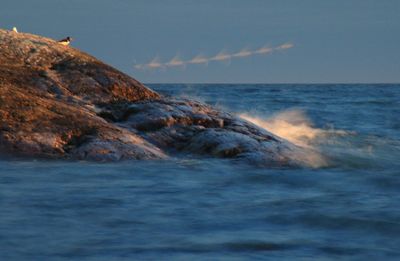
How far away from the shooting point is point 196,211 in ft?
27.8

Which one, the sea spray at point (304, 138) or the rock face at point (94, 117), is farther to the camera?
the sea spray at point (304, 138)

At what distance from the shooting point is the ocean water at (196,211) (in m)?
6.82

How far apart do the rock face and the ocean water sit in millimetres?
313

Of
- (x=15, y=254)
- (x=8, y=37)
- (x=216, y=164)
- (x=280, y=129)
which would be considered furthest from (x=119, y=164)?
(x=280, y=129)

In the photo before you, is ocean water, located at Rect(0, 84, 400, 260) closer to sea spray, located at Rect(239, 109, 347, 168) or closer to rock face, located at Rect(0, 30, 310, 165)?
sea spray, located at Rect(239, 109, 347, 168)

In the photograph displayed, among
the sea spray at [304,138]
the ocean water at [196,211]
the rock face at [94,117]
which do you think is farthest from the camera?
the sea spray at [304,138]

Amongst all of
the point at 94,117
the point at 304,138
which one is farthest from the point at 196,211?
the point at 304,138

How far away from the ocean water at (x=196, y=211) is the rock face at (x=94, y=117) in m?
0.31

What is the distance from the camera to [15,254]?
255 inches

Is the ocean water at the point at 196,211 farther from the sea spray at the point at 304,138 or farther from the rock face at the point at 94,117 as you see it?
the rock face at the point at 94,117

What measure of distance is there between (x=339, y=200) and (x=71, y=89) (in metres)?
4.43

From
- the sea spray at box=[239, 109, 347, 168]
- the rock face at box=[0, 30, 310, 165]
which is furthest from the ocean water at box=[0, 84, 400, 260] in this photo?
the rock face at box=[0, 30, 310, 165]

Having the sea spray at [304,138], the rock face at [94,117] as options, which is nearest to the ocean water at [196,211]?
the sea spray at [304,138]

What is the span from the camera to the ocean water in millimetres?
6816
